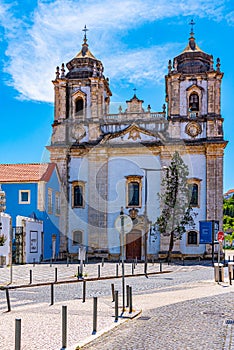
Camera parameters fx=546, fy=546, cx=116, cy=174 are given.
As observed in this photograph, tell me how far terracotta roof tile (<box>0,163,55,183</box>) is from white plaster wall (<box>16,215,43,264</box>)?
333 cm

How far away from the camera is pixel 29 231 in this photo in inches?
1372

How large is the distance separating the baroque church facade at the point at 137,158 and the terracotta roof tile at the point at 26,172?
2.79 meters

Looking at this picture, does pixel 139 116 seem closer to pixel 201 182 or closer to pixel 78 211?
pixel 201 182

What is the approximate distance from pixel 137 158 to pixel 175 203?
4.75 m

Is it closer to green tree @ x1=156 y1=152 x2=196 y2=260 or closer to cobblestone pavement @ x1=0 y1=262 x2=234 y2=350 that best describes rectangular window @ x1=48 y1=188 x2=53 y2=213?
green tree @ x1=156 y1=152 x2=196 y2=260

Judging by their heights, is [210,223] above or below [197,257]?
above

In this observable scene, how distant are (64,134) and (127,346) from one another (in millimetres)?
35790

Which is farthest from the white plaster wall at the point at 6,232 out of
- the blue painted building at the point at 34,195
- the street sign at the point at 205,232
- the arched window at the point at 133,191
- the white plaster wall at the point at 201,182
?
the white plaster wall at the point at 201,182

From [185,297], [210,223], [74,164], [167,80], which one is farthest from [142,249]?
[185,297]

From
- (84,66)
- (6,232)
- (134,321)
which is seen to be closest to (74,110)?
(84,66)

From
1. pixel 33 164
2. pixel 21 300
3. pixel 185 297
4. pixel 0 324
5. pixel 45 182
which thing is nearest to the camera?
pixel 0 324

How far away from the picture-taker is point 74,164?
43.1 metres

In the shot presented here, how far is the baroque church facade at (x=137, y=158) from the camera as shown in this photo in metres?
41.0

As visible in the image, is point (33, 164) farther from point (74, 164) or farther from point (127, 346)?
point (127, 346)
